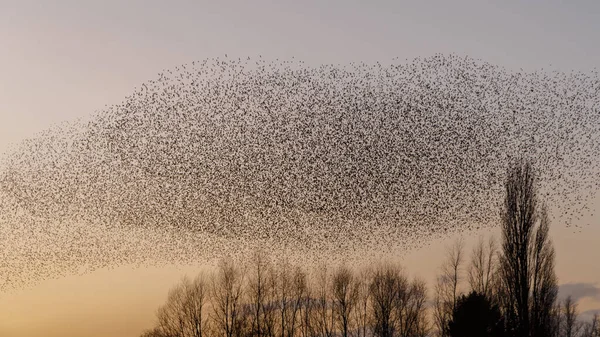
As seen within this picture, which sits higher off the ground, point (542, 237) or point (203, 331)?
point (542, 237)

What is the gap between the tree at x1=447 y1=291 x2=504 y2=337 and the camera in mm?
57250

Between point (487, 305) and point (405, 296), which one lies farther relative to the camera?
point (405, 296)

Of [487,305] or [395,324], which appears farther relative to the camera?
[395,324]

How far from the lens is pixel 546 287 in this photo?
59906 mm

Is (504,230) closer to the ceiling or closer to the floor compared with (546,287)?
closer to the ceiling

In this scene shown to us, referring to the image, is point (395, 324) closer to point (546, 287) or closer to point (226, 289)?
point (226, 289)

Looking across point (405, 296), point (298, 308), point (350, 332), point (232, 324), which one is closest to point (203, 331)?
point (232, 324)

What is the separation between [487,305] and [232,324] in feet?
88.2

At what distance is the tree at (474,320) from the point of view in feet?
188

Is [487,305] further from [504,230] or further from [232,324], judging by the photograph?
[232,324]

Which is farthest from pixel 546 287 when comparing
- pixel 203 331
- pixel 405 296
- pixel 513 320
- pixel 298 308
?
pixel 203 331

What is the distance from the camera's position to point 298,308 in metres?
78.2

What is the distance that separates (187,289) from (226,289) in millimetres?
4993

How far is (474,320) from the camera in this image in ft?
188
